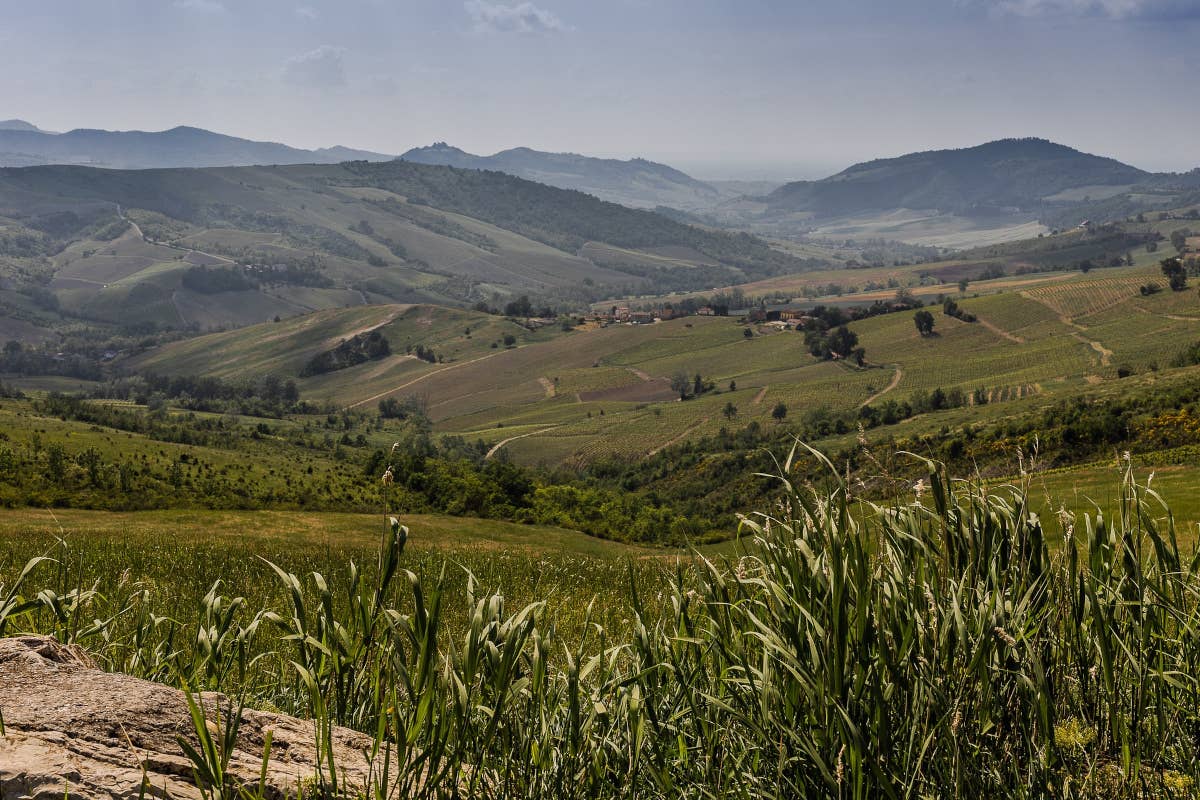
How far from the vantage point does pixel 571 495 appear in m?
47.3

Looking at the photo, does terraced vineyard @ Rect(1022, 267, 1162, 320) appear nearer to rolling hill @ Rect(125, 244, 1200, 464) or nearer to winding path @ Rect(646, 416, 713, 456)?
rolling hill @ Rect(125, 244, 1200, 464)

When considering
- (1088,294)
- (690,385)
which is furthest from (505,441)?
(1088,294)

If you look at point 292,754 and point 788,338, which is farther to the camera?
point 788,338

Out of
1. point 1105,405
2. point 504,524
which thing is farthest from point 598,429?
point 504,524

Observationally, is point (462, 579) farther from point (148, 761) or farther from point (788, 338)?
point (788, 338)

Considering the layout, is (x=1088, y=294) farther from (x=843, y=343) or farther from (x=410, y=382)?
(x=410, y=382)

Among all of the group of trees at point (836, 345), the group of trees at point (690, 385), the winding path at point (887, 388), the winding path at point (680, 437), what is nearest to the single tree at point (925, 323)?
the group of trees at point (836, 345)

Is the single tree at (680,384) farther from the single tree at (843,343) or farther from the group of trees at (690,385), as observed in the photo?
the single tree at (843,343)

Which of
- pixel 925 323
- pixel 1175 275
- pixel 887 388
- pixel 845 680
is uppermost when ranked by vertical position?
pixel 845 680

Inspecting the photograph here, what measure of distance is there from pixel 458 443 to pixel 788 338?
279 ft

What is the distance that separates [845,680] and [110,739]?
7.22ft

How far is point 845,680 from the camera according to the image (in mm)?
2541

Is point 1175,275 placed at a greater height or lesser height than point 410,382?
greater

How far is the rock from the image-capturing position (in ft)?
7.06
